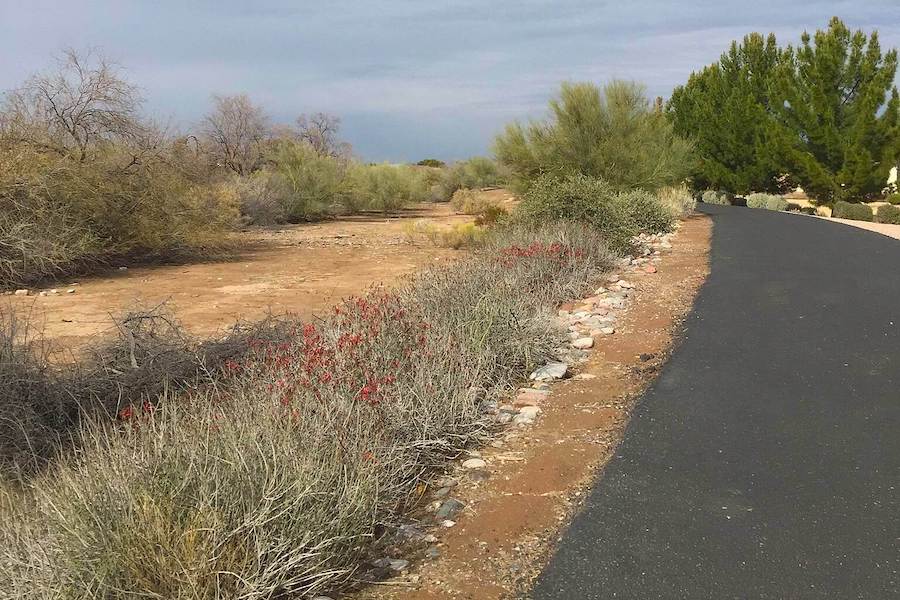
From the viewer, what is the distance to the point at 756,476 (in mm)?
4574

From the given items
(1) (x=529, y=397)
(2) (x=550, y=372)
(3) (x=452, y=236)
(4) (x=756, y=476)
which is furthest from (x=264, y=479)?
(3) (x=452, y=236)

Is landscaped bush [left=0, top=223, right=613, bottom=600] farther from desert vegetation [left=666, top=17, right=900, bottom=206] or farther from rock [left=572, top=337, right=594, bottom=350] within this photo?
desert vegetation [left=666, top=17, right=900, bottom=206]

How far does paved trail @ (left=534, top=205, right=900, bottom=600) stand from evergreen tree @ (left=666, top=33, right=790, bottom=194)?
39454 millimetres

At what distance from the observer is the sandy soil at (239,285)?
1166 cm

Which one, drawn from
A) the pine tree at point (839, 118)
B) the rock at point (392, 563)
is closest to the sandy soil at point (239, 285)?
the rock at point (392, 563)

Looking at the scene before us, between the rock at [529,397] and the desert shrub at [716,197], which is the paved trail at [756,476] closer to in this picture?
the rock at [529,397]

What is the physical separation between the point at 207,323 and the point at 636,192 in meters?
14.8

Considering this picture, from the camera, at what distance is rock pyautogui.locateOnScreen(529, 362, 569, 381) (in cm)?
693

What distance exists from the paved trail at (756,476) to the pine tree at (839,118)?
3153 centimetres

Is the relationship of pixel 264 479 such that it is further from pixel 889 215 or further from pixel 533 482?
pixel 889 215

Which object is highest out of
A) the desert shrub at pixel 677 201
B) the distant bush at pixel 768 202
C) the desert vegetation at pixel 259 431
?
the desert vegetation at pixel 259 431

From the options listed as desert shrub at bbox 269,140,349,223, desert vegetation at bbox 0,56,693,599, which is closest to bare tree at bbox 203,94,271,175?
desert shrub at bbox 269,140,349,223

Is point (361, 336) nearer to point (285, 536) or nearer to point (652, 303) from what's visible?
point (285, 536)

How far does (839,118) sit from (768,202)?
18.4 feet
